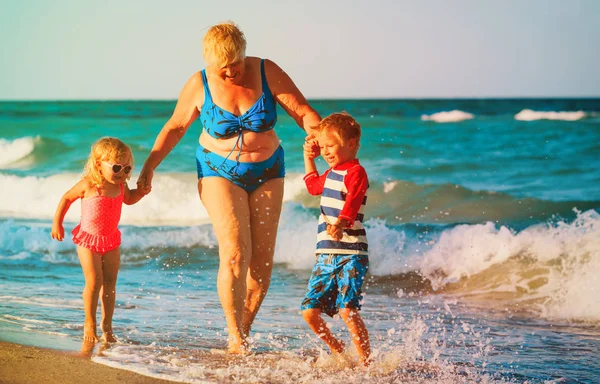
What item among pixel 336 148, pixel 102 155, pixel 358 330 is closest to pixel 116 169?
pixel 102 155

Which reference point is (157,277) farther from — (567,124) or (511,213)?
(567,124)

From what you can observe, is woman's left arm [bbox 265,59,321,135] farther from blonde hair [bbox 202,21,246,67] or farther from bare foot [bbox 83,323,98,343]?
bare foot [bbox 83,323,98,343]

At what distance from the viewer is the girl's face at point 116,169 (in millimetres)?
5297

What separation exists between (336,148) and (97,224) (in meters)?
1.55

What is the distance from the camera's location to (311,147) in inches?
192

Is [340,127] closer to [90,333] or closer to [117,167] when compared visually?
[117,167]

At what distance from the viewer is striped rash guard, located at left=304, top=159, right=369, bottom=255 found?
183 inches

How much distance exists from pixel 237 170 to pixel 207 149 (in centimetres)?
22

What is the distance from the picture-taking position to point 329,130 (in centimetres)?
474

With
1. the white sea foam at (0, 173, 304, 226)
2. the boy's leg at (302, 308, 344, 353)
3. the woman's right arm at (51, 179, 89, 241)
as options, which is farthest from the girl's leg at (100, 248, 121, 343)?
the white sea foam at (0, 173, 304, 226)

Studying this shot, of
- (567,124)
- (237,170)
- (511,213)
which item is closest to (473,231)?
(511,213)

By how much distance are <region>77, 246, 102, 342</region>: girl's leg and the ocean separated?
6.6 inches

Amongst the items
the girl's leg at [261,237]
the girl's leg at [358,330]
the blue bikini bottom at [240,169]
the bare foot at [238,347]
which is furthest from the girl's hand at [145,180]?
the girl's leg at [358,330]

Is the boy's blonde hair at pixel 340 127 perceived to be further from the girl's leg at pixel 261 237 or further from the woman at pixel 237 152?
the girl's leg at pixel 261 237
